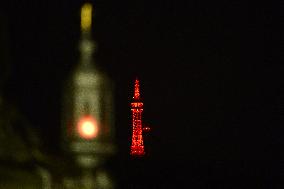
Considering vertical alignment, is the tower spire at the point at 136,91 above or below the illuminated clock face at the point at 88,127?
above

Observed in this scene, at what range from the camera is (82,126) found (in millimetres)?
3000

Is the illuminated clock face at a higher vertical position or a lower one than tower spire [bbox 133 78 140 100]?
lower

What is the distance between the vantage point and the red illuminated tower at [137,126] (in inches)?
116

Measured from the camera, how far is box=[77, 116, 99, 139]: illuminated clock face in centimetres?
299

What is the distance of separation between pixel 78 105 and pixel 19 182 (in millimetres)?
661

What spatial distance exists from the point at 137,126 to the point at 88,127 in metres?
0.35

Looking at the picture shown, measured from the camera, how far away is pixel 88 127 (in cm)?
300

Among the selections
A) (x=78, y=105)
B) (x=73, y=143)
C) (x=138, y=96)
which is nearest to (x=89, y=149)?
(x=73, y=143)

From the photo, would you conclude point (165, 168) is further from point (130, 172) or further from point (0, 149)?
point (0, 149)

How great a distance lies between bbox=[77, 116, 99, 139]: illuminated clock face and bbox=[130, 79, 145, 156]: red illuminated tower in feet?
0.88

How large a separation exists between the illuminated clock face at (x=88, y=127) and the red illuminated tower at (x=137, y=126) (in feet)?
0.88

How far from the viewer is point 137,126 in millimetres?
2971

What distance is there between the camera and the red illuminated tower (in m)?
2.95

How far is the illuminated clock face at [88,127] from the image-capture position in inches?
→ 118
